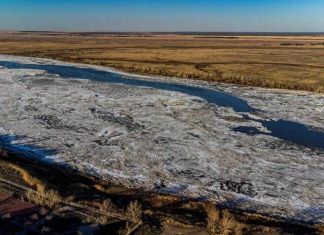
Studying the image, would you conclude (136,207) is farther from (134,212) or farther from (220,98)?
(220,98)

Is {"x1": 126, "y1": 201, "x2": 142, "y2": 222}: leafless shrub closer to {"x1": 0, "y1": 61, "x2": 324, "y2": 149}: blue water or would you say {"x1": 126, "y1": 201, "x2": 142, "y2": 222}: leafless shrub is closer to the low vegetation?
the low vegetation

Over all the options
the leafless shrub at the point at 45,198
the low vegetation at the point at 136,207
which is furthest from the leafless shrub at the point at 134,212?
the leafless shrub at the point at 45,198

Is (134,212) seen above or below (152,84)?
above

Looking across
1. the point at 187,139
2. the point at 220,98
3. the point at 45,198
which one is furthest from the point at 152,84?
the point at 45,198

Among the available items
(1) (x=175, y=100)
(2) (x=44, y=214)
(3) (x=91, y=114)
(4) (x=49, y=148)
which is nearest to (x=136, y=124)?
(3) (x=91, y=114)

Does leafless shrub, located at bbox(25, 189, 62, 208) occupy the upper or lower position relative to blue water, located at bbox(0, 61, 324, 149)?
upper

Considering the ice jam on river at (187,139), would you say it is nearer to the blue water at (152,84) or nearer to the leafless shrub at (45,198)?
the blue water at (152,84)

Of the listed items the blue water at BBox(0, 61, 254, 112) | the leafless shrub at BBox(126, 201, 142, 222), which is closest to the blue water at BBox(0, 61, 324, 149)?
the blue water at BBox(0, 61, 254, 112)

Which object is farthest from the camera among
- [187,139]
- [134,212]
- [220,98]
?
[220,98]
